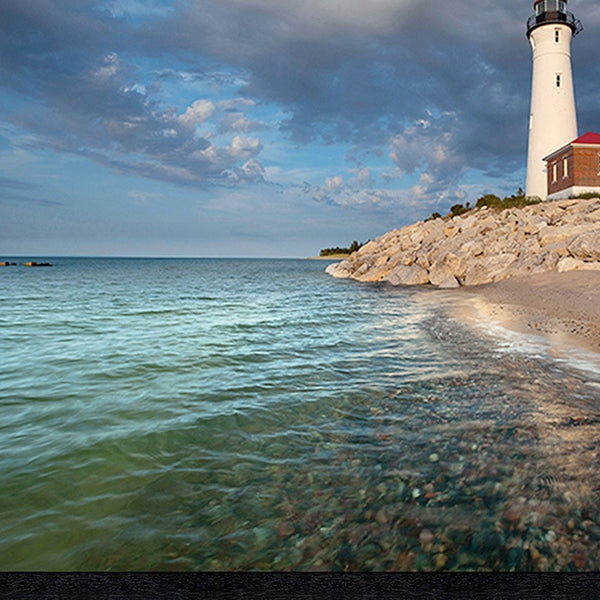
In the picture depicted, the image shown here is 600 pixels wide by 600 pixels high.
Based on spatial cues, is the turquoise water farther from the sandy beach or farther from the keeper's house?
the keeper's house

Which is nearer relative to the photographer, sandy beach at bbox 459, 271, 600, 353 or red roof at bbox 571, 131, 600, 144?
Answer: sandy beach at bbox 459, 271, 600, 353

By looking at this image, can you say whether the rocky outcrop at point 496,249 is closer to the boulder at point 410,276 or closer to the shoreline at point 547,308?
the boulder at point 410,276

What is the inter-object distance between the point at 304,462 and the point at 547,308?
1343cm

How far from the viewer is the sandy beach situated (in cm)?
1082

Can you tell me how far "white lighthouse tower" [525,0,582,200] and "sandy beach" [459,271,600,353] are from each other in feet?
90.9

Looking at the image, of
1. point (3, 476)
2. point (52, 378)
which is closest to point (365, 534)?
point (3, 476)

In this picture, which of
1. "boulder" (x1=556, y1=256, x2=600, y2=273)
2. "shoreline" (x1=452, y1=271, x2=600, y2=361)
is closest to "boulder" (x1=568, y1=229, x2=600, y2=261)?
"boulder" (x1=556, y1=256, x2=600, y2=273)

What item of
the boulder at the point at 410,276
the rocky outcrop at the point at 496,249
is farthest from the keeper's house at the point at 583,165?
the boulder at the point at 410,276

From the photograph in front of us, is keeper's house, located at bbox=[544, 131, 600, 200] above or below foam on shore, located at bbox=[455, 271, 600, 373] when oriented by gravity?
above

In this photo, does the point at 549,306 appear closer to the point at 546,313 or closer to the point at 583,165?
the point at 546,313

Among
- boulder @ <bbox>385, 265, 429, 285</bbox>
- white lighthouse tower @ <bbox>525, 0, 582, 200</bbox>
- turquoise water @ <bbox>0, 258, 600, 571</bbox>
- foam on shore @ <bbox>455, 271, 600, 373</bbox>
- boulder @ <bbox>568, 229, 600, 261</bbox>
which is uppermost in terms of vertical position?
white lighthouse tower @ <bbox>525, 0, 582, 200</bbox>

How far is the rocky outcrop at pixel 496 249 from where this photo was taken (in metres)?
20.5

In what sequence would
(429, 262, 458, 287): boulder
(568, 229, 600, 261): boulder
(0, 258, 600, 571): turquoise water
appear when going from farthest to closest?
(429, 262, 458, 287): boulder, (568, 229, 600, 261): boulder, (0, 258, 600, 571): turquoise water

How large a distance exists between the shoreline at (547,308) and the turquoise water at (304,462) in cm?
191
